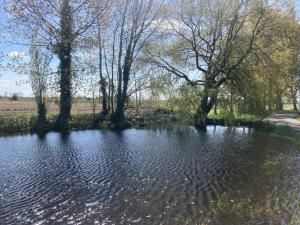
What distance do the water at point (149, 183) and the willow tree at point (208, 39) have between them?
407 inches

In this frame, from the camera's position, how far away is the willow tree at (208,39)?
85.9ft

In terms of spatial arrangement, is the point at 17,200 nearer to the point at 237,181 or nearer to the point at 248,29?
the point at 237,181

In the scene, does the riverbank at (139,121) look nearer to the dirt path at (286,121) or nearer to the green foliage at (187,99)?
the dirt path at (286,121)

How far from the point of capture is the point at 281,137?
21094 mm

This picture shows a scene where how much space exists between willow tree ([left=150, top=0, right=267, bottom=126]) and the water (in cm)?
1035

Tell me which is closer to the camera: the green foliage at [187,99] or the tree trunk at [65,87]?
the tree trunk at [65,87]

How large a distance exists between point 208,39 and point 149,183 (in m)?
20.4

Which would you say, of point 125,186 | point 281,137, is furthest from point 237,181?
point 281,137

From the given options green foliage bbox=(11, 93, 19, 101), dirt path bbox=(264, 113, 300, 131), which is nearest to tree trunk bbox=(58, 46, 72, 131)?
dirt path bbox=(264, 113, 300, 131)

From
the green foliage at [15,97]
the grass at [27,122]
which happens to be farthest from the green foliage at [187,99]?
the green foliage at [15,97]

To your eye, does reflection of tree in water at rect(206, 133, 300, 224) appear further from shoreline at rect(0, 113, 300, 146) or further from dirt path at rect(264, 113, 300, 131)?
dirt path at rect(264, 113, 300, 131)

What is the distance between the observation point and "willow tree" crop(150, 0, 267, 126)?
85.9 feet

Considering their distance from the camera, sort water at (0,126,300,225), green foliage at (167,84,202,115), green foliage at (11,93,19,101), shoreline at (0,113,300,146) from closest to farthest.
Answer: water at (0,126,300,225)
shoreline at (0,113,300,146)
green foliage at (167,84,202,115)
green foliage at (11,93,19,101)

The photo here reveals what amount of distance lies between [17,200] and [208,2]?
22997 millimetres
